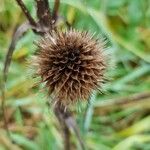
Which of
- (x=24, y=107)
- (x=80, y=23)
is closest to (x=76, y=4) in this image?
(x=80, y=23)

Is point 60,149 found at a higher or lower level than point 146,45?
lower

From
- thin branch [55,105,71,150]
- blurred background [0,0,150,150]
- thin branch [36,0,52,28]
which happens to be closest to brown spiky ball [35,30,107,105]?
thin branch [36,0,52,28]

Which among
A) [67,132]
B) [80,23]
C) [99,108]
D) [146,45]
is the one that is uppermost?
[80,23]

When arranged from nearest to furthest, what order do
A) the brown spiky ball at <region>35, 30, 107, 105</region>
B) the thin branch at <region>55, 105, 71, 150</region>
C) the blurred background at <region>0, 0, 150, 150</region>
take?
1. the brown spiky ball at <region>35, 30, 107, 105</region>
2. the thin branch at <region>55, 105, 71, 150</region>
3. the blurred background at <region>0, 0, 150, 150</region>

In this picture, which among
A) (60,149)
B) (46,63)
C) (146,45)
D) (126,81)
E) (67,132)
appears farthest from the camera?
(146,45)

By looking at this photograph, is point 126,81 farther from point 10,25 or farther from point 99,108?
point 10,25

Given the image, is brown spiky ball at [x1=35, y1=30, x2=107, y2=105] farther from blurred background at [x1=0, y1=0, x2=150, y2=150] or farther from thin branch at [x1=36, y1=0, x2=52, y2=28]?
blurred background at [x1=0, y1=0, x2=150, y2=150]

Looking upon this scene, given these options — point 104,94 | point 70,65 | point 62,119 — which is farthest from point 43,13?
point 104,94
